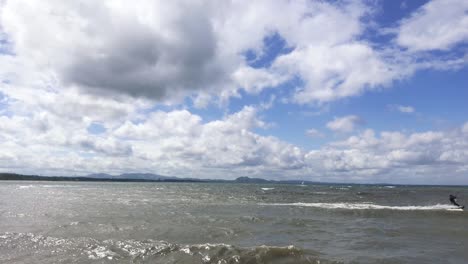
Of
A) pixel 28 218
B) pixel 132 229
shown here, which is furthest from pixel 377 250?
pixel 28 218

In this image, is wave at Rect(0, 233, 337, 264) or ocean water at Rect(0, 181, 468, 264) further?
ocean water at Rect(0, 181, 468, 264)

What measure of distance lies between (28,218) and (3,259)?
14.8 metres

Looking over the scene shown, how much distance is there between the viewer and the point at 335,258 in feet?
50.5

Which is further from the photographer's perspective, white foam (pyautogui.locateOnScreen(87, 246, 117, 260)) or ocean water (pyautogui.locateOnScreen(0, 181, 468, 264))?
ocean water (pyautogui.locateOnScreen(0, 181, 468, 264))

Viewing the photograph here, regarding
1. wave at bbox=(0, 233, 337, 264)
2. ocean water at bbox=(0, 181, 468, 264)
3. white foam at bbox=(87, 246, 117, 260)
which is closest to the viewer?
wave at bbox=(0, 233, 337, 264)

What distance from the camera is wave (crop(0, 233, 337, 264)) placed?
15.0 m

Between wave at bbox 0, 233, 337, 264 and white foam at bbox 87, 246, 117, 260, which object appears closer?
wave at bbox 0, 233, 337, 264

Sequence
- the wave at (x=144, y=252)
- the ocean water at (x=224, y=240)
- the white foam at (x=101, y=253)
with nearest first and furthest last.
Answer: the wave at (x=144, y=252) < the white foam at (x=101, y=253) < the ocean water at (x=224, y=240)

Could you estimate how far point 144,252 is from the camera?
16156 mm

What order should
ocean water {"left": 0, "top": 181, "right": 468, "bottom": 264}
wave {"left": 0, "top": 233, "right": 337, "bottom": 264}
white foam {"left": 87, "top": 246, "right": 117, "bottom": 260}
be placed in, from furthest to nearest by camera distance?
1. ocean water {"left": 0, "top": 181, "right": 468, "bottom": 264}
2. white foam {"left": 87, "top": 246, "right": 117, "bottom": 260}
3. wave {"left": 0, "top": 233, "right": 337, "bottom": 264}

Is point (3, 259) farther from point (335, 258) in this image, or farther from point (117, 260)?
point (335, 258)

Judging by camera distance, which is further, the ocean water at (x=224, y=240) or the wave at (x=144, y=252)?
the ocean water at (x=224, y=240)

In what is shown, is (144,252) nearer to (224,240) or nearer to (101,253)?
(101,253)

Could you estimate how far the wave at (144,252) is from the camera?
15.0m
